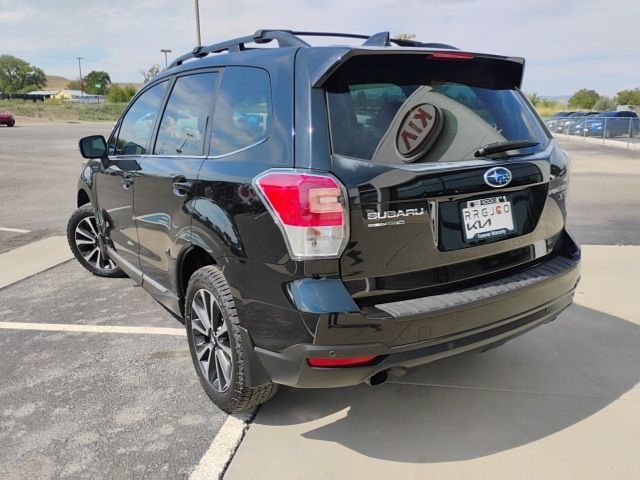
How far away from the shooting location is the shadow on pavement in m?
2.71

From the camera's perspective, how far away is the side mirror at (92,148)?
4.46 metres

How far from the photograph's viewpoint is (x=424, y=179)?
7.65ft

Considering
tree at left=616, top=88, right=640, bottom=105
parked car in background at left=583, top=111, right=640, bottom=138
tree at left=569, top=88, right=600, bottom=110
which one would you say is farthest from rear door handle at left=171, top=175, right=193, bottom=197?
tree at left=616, top=88, right=640, bottom=105

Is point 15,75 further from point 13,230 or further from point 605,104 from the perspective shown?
point 13,230

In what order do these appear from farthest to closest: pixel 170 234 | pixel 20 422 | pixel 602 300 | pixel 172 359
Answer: pixel 602 300
pixel 172 359
pixel 170 234
pixel 20 422

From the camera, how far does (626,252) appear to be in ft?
19.6

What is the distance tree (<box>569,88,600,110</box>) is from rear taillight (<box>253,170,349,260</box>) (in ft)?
214

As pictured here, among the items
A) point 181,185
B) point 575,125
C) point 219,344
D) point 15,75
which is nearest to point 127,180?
point 181,185

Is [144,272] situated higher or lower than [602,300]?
higher

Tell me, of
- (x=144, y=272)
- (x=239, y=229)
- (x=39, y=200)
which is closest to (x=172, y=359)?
(x=144, y=272)

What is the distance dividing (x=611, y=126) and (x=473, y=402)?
26848 mm

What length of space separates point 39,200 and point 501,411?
947 centimetres

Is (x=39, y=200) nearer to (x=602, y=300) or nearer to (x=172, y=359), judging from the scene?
(x=172, y=359)

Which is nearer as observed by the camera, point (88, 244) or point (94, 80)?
point (88, 244)
